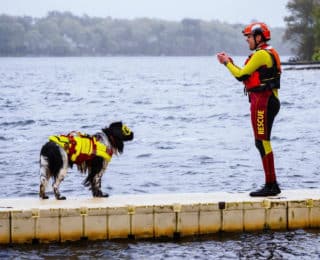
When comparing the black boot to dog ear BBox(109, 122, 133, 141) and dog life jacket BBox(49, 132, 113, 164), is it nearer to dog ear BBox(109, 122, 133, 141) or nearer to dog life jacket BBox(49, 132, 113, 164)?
dog ear BBox(109, 122, 133, 141)

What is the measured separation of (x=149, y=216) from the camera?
37.2ft

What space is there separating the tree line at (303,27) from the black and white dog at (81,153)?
358 feet

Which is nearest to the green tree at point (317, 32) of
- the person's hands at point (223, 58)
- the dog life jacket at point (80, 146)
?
the person's hands at point (223, 58)

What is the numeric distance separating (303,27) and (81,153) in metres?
114

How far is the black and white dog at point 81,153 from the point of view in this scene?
11461 mm

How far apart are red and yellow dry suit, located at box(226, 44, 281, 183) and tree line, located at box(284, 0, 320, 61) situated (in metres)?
109

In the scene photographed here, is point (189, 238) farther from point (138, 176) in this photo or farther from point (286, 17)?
point (286, 17)

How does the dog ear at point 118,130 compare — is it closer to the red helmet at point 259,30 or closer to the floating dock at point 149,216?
the floating dock at point 149,216

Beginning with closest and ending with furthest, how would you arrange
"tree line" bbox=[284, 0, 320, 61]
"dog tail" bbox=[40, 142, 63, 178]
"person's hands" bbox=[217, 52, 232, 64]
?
1. "dog tail" bbox=[40, 142, 63, 178]
2. "person's hands" bbox=[217, 52, 232, 64]
3. "tree line" bbox=[284, 0, 320, 61]

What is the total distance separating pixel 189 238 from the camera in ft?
37.7

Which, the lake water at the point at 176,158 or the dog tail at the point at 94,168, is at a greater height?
the dog tail at the point at 94,168

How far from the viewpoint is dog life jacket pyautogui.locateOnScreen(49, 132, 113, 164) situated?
11500mm

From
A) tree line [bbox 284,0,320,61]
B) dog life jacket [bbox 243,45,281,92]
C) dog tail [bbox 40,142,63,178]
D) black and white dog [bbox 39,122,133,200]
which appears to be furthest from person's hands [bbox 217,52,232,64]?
tree line [bbox 284,0,320,61]

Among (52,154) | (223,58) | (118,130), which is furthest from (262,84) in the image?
(52,154)
